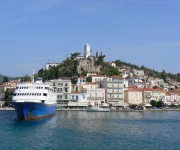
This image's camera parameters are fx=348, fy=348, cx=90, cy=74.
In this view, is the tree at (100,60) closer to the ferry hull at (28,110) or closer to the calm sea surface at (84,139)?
the ferry hull at (28,110)

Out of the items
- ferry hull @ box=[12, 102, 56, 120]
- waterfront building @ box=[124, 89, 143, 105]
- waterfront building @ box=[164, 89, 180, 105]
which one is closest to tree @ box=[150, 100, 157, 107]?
waterfront building @ box=[124, 89, 143, 105]

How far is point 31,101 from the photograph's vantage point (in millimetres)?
52594

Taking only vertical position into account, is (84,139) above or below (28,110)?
below

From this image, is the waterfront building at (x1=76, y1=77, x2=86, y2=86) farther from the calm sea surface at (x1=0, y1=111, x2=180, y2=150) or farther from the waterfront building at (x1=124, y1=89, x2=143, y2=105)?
the calm sea surface at (x1=0, y1=111, x2=180, y2=150)

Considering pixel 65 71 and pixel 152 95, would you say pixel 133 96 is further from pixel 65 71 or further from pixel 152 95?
pixel 65 71

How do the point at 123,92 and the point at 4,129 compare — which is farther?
the point at 123,92

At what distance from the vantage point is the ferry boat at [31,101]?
50.1m

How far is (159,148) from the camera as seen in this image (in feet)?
97.3

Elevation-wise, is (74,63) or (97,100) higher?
(74,63)

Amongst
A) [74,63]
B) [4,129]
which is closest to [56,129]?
[4,129]

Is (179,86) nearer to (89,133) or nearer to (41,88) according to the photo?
(41,88)

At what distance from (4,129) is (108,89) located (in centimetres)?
5307

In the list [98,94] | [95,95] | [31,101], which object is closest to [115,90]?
[98,94]

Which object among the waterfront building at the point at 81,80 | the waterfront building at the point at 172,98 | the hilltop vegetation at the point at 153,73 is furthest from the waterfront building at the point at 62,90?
the hilltop vegetation at the point at 153,73
